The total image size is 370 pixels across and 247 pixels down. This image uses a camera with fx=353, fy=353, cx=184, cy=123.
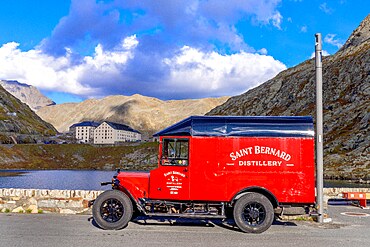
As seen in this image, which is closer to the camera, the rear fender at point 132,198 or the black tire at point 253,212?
the black tire at point 253,212

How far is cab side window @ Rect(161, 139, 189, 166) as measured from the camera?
1256 cm

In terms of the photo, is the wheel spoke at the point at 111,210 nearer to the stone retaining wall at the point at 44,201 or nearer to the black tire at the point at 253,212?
the stone retaining wall at the point at 44,201

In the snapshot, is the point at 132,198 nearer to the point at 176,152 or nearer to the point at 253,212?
the point at 176,152

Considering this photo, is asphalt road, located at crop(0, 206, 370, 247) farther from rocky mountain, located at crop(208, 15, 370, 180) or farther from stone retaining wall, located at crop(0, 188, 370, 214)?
rocky mountain, located at crop(208, 15, 370, 180)

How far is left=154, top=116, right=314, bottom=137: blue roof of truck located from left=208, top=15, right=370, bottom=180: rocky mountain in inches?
2460

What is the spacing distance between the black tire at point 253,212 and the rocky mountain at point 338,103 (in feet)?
207

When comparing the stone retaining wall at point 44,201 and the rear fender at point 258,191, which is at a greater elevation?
the rear fender at point 258,191

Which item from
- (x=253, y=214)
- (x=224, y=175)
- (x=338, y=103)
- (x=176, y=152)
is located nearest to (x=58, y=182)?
(x=176, y=152)

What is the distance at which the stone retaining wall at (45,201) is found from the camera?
1508cm

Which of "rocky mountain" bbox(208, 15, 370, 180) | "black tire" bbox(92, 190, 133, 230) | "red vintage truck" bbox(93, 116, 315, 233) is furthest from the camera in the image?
"rocky mountain" bbox(208, 15, 370, 180)

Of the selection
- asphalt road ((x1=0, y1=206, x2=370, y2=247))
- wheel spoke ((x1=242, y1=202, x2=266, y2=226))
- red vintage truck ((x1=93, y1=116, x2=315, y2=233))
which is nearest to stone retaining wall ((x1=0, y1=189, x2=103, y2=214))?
asphalt road ((x1=0, y1=206, x2=370, y2=247))

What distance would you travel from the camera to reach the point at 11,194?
15.1 meters

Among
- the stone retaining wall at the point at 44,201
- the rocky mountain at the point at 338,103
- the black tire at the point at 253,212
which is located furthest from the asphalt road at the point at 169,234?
the rocky mountain at the point at 338,103

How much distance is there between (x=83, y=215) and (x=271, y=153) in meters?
8.18
